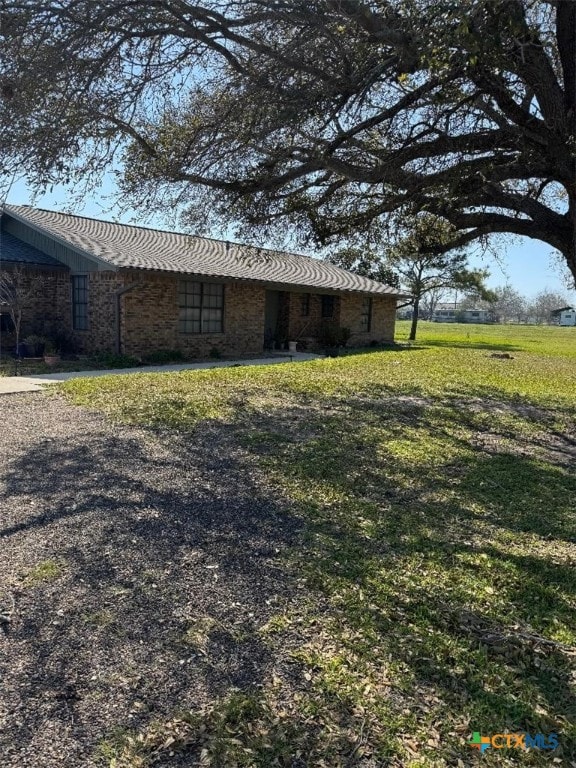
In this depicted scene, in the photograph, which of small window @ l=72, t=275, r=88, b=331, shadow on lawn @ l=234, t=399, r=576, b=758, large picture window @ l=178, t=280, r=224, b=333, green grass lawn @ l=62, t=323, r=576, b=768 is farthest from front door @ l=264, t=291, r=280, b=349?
shadow on lawn @ l=234, t=399, r=576, b=758

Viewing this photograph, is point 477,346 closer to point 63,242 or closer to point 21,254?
point 63,242

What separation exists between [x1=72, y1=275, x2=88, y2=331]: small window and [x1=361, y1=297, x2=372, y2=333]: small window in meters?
12.1

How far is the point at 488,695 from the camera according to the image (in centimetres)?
253

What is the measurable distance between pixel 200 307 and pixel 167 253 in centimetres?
225

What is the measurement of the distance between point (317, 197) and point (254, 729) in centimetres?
903

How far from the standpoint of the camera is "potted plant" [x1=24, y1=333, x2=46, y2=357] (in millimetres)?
14844

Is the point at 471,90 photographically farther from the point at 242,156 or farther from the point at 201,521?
the point at 201,521

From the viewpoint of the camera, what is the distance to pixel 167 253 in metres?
17.7

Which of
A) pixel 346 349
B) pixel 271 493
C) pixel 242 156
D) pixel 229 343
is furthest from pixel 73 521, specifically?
pixel 346 349

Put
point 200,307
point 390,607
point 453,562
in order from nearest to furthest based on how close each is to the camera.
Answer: point 390,607 < point 453,562 < point 200,307

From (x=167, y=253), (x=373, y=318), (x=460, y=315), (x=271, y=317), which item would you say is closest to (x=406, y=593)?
(x=167, y=253)

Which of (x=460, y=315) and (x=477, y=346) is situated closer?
(x=477, y=346)

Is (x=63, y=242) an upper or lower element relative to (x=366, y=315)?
upper

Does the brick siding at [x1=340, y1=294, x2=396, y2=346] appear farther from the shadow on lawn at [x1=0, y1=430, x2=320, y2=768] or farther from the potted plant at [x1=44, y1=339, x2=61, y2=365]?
the shadow on lawn at [x1=0, y1=430, x2=320, y2=768]
